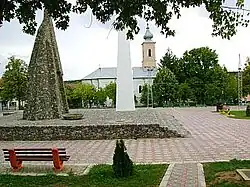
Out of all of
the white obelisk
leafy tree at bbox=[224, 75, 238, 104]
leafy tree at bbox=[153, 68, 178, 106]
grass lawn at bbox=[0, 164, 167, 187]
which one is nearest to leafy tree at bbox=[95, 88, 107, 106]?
leafy tree at bbox=[153, 68, 178, 106]

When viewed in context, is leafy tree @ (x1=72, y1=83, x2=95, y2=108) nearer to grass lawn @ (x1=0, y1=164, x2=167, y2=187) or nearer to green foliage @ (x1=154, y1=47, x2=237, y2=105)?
green foliage @ (x1=154, y1=47, x2=237, y2=105)

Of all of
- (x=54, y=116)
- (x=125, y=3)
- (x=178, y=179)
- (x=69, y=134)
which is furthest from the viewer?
(x=54, y=116)

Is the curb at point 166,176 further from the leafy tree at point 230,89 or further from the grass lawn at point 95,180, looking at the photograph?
the leafy tree at point 230,89

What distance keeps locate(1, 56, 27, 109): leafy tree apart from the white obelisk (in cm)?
1920

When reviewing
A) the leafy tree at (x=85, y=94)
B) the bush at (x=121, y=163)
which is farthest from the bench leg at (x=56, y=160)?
the leafy tree at (x=85, y=94)

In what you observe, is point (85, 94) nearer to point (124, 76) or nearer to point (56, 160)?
point (124, 76)

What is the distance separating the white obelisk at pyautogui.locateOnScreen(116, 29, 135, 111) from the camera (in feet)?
110

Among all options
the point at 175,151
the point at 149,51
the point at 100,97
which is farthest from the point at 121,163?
the point at 149,51

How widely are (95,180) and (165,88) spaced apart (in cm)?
5937

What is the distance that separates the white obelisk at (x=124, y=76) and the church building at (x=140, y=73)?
5030 cm

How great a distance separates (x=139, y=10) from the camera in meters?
8.16

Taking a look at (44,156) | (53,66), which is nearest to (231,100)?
(53,66)

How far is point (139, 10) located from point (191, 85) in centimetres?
6131

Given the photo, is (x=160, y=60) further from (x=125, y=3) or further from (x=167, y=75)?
(x=125, y=3)
